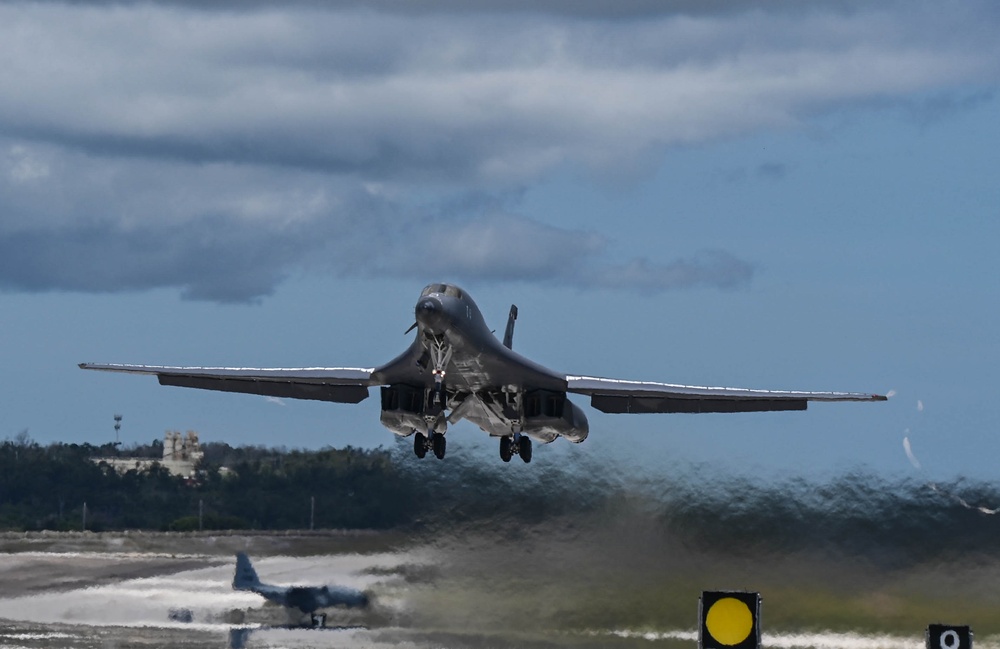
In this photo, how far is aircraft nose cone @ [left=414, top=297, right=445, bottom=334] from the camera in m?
29.9

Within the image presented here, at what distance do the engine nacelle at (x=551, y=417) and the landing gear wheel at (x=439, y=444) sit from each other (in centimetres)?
160

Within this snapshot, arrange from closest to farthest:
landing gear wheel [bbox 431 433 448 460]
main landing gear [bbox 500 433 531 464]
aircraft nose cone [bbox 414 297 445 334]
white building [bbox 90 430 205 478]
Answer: aircraft nose cone [bbox 414 297 445 334] < landing gear wheel [bbox 431 433 448 460] < main landing gear [bbox 500 433 531 464] < white building [bbox 90 430 205 478]

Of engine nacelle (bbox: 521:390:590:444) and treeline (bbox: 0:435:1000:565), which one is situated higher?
engine nacelle (bbox: 521:390:590:444)

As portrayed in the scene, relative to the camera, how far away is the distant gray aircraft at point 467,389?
31.1 meters

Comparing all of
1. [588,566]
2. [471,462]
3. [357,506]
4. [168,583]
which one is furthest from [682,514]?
[168,583]

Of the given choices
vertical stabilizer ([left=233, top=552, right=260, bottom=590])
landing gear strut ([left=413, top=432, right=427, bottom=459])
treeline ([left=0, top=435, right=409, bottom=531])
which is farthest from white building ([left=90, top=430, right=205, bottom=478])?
landing gear strut ([left=413, top=432, right=427, bottom=459])

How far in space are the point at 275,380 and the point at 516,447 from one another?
5.70 m

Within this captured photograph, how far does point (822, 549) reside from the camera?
3153cm

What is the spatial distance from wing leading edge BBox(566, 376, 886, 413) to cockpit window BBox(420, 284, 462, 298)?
186 inches

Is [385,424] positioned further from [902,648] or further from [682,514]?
[902,648]

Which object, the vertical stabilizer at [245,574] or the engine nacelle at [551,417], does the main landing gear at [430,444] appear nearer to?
the engine nacelle at [551,417]

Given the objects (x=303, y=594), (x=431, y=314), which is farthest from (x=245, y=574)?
(x=431, y=314)

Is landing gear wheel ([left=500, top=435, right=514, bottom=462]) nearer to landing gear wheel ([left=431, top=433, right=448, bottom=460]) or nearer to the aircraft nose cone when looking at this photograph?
landing gear wheel ([left=431, top=433, right=448, bottom=460])

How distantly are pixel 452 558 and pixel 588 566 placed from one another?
9.73ft
